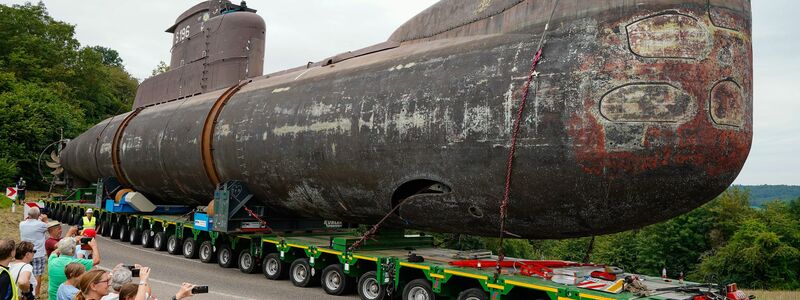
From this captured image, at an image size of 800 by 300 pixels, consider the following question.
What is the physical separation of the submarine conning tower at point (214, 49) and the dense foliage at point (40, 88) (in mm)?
22824

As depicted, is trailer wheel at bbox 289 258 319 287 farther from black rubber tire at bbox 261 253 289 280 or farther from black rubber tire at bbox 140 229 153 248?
black rubber tire at bbox 140 229 153 248

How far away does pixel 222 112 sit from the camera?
14312mm

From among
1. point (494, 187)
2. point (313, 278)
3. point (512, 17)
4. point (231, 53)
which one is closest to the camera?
point (494, 187)

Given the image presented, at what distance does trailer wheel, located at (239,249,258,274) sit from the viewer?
13.4 meters

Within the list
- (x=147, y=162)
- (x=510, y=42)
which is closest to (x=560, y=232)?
(x=510, y=42)

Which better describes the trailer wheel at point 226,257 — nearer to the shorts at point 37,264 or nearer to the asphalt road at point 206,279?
the asphalt road at point 206,279

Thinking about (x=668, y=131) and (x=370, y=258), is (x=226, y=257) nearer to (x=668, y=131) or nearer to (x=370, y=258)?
(x=370, y=258)

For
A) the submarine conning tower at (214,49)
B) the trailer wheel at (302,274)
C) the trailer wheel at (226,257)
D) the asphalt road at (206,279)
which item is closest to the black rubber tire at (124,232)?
the asphalt road at (206,279)

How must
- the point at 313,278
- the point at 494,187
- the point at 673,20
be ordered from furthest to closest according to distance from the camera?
the point at 313,278 → the point at 494,187 → the point at 673,20

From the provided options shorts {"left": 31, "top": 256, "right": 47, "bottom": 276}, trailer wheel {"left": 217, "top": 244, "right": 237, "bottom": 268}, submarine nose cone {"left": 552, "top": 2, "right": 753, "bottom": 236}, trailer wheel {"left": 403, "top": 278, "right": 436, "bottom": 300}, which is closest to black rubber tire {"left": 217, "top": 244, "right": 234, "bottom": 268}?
trailer wheel {"left": 217, "top": 244, "right": 237, "bottom": 268}

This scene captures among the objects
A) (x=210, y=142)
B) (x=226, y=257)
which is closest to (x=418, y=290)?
(x=226, y=257)

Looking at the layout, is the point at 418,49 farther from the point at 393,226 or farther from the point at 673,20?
the point at 673,20

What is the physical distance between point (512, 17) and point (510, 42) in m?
0.50

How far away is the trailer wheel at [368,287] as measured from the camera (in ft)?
33.5
